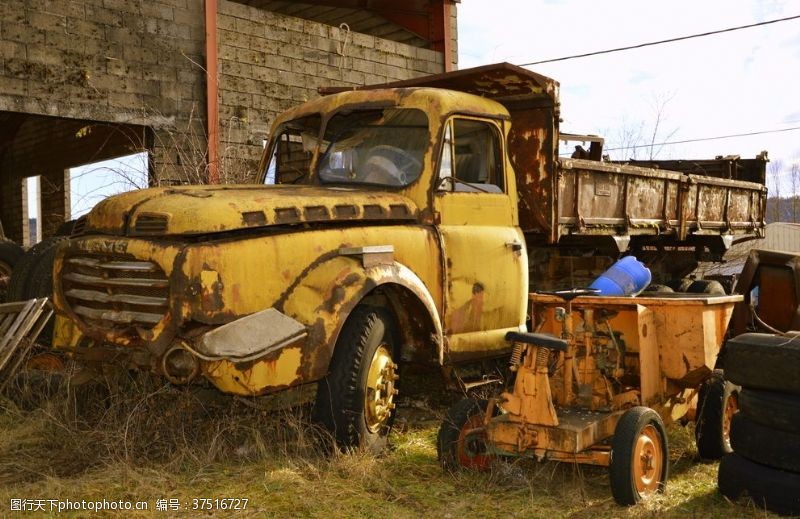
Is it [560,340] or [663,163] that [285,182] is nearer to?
[560,340]

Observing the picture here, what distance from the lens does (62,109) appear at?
9.52m

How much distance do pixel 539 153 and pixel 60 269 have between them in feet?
12.5

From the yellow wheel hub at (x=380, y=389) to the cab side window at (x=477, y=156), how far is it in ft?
4.81

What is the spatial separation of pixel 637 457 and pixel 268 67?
9.22 meters

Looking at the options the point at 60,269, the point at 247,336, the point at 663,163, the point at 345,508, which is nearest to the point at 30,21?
the point at 60,269

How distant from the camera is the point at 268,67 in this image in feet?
38.8

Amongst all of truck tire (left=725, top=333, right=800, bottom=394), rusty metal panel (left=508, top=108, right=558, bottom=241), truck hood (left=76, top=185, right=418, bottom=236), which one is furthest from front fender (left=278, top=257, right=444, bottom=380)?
rusty metal panel (left=508, top=108, right=558, bottom=241)

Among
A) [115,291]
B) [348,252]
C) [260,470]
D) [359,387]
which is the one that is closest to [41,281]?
[115,291]

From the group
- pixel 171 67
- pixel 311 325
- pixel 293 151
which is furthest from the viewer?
pixel 171 67

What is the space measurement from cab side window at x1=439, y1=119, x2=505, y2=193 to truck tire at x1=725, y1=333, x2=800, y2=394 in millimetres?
2158

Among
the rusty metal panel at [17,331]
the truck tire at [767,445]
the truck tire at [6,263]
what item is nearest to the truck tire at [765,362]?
the truck tire at [767,445]

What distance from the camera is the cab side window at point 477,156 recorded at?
577cm

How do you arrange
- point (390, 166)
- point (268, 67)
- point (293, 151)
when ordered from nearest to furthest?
point (390, 166), point (293, 151), point (268, 67)

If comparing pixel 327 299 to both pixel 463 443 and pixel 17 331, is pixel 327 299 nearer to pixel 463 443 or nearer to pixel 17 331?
pixel 463 443
